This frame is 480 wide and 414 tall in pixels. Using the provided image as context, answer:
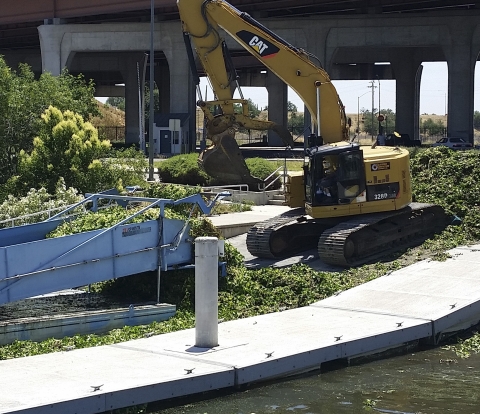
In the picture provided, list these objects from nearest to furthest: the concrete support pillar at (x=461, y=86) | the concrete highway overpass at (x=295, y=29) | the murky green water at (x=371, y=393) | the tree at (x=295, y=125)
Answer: the murky green water at (x=371, y=393) → the concrete support pillar at (x=461, y=86) → the concrete highway overpass at (x=295, y=29) → the tree at (x=295, y=125)

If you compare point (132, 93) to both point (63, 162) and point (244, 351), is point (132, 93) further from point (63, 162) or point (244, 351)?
point (244, 351)

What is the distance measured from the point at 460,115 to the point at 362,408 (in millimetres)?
50936

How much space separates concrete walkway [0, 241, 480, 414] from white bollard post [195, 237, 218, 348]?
0.32 meters

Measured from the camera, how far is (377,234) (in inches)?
863

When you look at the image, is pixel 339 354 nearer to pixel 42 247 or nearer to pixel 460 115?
pixel 42 247

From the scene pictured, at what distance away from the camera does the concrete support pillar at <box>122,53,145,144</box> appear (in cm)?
8394

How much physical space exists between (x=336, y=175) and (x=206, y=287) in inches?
370

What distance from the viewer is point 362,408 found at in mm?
12070

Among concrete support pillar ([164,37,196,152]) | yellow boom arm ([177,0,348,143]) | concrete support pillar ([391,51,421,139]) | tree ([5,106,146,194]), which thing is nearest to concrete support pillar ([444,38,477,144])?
concrete support pillar ([164,37,196,152])

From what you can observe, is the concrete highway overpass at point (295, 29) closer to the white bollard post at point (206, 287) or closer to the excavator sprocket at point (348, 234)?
the excavator sprocket at point (348, 234)

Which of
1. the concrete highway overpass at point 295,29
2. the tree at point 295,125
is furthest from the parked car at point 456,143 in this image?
the tree at point 295,125

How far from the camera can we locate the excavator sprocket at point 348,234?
69.1 ft

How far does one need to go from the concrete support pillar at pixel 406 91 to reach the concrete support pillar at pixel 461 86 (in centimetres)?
1728

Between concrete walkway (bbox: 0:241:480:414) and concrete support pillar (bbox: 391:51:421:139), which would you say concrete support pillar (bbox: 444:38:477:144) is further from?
concrete walkway (bbox: 0:241:480:414)
